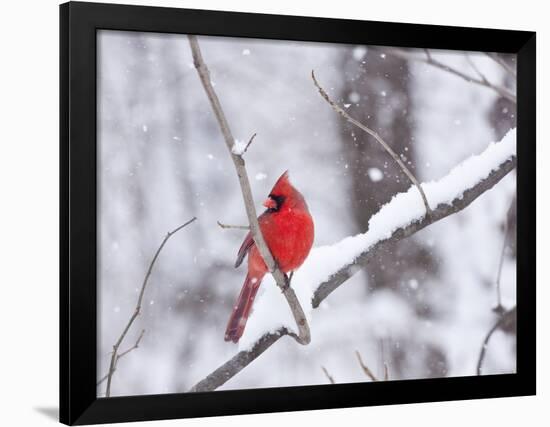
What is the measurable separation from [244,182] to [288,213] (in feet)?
0.60

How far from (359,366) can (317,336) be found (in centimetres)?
19

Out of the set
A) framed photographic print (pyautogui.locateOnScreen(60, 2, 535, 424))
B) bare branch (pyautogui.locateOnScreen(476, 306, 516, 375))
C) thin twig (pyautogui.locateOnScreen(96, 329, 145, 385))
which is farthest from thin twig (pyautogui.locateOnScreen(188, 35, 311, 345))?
bare branch (pyautogui.locateOnScreen(476, 306, 516, 375))

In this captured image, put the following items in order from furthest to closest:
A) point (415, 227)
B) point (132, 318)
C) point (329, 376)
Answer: point (415, 227) < point (329, 376) < point (132, 318)

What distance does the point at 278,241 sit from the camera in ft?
10.4

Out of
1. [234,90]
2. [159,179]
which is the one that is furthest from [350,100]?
[159,179]

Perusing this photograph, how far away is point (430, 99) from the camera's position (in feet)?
11.2

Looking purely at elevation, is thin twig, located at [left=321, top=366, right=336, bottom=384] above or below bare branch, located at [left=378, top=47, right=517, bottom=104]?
below

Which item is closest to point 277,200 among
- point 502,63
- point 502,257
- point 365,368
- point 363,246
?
point 363,246

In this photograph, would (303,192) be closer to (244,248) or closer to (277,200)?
(277,200)

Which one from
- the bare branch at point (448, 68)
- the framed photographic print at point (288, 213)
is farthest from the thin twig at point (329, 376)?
the bare branch at point (448, 68)

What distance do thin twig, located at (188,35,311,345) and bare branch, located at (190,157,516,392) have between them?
102mm

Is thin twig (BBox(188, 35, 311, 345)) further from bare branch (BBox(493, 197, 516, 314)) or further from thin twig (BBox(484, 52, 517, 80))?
thin twig (BBox(484, 52, 517, 80))

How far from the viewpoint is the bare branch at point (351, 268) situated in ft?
10.3

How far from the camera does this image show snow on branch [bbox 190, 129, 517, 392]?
10.4 ft
